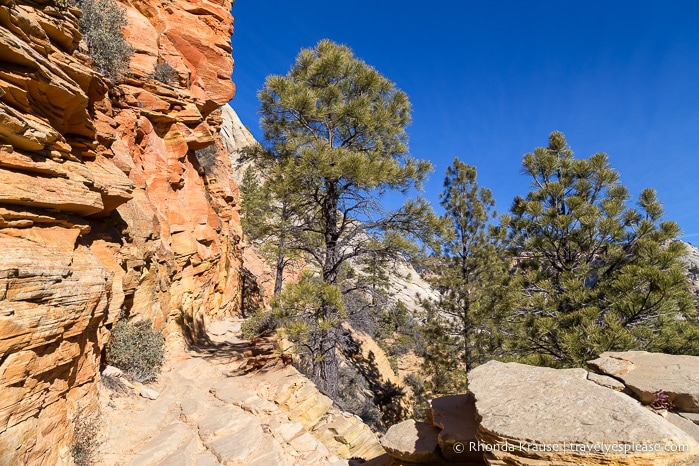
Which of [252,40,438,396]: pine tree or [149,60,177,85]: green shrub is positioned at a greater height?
[149,60,177,85]: green shrub

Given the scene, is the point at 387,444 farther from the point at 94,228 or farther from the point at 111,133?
the point at 111,133

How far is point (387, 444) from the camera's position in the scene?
4004 mm

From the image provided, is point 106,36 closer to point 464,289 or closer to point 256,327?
point 256,327

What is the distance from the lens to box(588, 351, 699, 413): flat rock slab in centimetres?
290

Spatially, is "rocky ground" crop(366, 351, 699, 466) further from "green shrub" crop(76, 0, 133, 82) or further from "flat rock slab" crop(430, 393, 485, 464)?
"green shrub" crop(76, 0, 133, 82)

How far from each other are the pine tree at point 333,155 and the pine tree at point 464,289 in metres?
4.25

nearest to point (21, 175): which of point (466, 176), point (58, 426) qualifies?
point (58, 426)

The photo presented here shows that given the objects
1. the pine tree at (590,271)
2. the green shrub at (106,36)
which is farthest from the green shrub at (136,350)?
the pine tree at (590,271)

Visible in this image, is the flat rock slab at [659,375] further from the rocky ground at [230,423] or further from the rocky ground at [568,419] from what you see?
the rocky ground at [230,423]

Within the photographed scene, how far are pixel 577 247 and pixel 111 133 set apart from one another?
35.0 feet

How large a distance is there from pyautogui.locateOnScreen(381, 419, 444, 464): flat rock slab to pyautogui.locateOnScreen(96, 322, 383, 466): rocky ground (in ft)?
5.68

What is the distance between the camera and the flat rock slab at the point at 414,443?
3.58 meters

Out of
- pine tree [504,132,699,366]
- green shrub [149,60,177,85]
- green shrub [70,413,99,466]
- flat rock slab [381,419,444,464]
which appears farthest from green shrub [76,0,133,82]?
pine tree [504,132,699,366]

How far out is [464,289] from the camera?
11.8 metres
